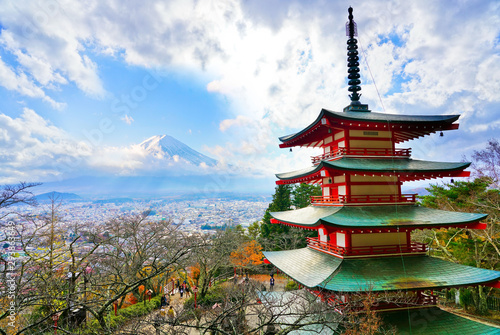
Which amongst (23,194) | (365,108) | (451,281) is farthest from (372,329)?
(23,194)

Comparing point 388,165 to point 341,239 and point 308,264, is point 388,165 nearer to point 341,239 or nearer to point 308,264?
point 341,239

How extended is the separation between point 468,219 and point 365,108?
6757 millimetres

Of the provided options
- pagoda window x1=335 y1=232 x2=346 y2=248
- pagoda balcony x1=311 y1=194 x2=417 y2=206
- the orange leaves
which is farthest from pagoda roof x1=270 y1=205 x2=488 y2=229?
the orange leaves

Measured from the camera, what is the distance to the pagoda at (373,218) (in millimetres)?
9570

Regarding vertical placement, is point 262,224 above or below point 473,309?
above

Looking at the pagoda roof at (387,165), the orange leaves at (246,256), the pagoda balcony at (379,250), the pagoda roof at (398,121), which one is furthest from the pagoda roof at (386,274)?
the orange leaves at (246,256)

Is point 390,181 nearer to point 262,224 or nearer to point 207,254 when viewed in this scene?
point 207,254

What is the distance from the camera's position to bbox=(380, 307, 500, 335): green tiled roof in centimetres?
905

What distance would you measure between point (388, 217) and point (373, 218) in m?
0.74

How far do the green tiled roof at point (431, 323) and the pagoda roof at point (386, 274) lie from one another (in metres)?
1.49

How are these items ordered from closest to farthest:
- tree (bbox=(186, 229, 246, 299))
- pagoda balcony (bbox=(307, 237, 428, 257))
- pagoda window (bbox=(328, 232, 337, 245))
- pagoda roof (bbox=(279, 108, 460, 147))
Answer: pagoda balcony (bbox=(307, 237, 428, 257)), pagoda roof (bbox=(279, 108, 460, 147)), pagoda window (bbox=(328, 232, 337, 245)), tree (bbox=(186, 229, 246, 299))

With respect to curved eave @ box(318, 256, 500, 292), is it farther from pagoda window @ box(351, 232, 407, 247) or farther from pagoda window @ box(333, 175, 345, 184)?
pagoda window @ box(333, 175, 345, 184)

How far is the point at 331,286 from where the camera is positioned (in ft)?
29.6

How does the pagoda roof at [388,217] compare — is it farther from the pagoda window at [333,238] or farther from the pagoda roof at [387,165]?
the pagoda roof at [387,165]
